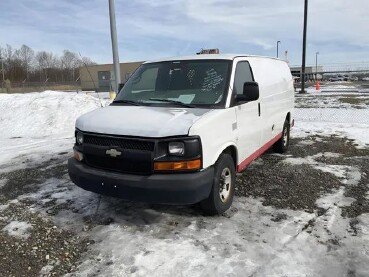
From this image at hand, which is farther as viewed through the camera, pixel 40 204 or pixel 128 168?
pixel 40 204

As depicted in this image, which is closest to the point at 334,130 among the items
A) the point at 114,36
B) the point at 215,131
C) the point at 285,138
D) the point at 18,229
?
the point at 285,138

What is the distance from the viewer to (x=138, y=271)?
354 centimetres

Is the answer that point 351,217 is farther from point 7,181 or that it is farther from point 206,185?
point 7,181

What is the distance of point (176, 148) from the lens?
4.05 m

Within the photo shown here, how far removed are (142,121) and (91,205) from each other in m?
1.71

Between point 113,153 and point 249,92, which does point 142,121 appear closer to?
point 113,153

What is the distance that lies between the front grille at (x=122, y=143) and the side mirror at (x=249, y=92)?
1.53 m

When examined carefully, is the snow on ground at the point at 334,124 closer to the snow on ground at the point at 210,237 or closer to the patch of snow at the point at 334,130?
the patch of snow at the point at 334,130

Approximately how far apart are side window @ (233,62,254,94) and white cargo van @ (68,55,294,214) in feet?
0.05

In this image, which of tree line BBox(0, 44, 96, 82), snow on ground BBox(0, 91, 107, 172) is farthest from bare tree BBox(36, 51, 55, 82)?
snow on ground BBox(0, 91, 107, 172)

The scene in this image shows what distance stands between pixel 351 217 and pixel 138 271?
2.78 metres

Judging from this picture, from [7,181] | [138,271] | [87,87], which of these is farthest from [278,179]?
[87,87]

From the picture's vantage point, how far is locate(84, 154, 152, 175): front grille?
4.14m

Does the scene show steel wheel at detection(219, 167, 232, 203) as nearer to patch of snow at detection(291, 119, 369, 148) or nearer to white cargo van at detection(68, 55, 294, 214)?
white cargo van at detection(68, 55, 294, 214)
